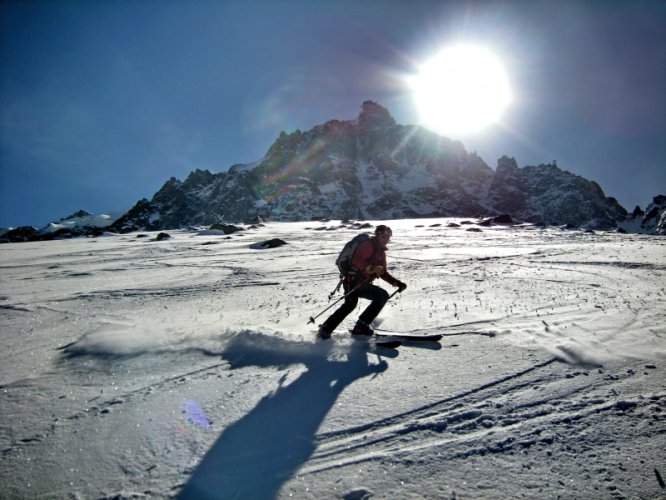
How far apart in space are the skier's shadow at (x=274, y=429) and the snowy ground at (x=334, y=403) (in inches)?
0.6

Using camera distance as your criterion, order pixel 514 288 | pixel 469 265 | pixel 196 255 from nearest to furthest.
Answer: pixel 514 288 < pixel 469 265 < pixel 196 255

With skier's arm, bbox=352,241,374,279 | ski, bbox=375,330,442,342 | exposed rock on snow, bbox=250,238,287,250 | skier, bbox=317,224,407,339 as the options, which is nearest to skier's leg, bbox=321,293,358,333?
skier, bbox=317,224,407,339

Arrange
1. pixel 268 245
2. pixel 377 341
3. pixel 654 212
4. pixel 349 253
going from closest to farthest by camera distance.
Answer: pixel 377 341, pixel 349 253, pixel 268 245, pixel 654 212

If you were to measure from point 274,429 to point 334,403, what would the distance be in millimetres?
725

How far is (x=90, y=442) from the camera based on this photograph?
10.2 ft

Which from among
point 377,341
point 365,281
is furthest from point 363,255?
point 377,341

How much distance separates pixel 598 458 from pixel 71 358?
626 cm

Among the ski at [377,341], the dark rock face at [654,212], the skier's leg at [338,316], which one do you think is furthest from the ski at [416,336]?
the dark rock face at [654,212]

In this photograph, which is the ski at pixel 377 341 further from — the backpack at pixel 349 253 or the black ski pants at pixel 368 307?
the backpack at pixel 349 253

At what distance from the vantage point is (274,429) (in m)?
3.29

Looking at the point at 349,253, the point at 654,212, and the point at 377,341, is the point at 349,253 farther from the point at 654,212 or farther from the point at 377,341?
the point at 654,212

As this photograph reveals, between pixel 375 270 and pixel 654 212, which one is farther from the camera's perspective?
pixel 654 212

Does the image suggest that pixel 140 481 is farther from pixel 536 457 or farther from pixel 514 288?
pixel 514 288

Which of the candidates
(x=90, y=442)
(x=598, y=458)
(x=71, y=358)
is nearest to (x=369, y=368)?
(x=598, y=458)
